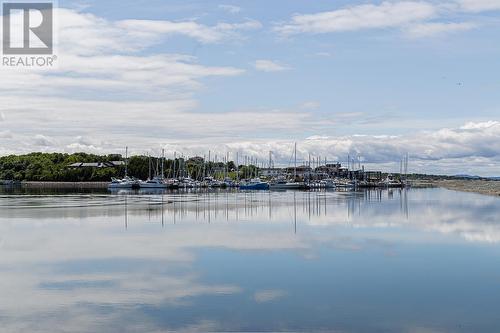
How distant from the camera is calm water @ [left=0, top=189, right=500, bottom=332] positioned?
17.1 m

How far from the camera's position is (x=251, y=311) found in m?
17.9

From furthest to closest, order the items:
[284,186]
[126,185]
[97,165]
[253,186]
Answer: [97,165] < [284,186] < [253,186] < [126,185]

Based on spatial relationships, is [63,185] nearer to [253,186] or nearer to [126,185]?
[126,185]

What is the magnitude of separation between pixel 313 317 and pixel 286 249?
13.6 meters

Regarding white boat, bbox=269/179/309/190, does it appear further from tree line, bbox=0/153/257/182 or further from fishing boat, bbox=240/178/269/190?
tree line, bbox=0/153/257/182

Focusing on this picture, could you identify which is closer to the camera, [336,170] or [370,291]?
[370,291]

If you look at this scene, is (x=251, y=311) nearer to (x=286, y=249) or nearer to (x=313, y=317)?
(x=313, y=317)

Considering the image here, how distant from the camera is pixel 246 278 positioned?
23.0 meters

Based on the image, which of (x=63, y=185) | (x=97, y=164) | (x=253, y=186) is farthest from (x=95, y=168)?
(x=253, y=186)

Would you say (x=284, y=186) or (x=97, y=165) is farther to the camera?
(x=97, y=165)

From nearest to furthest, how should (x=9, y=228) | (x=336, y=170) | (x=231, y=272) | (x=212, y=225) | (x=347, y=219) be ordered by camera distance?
(x=231, y=272), (x=9, y=228), (x=212, y=225), (x=347, y=219), (x=336, y=170)

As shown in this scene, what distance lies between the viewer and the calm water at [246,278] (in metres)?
17.1

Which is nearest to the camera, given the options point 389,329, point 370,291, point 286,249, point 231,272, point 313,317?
point 389,329

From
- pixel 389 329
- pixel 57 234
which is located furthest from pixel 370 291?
pixel 57 234
